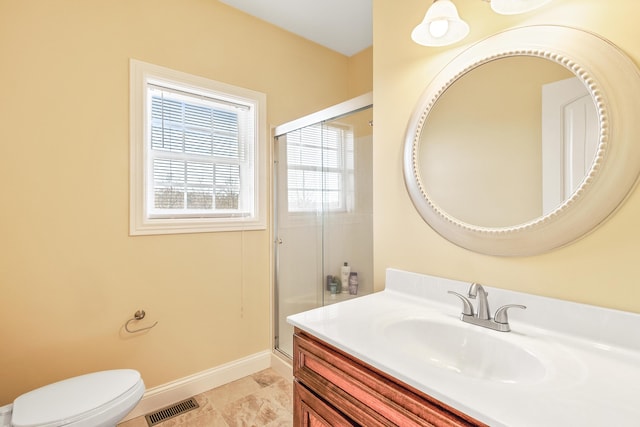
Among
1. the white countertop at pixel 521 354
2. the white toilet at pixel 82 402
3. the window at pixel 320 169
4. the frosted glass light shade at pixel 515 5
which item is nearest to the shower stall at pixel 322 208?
the window at pixel 320 169

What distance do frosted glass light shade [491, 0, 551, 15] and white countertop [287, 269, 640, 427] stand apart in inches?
36.3

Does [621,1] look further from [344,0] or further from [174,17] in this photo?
[174,17]

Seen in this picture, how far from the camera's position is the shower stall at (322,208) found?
178 centimetres

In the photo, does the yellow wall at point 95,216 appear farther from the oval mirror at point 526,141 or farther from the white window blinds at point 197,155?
the oval mirror at point 526,141

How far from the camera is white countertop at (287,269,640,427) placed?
0.61 m

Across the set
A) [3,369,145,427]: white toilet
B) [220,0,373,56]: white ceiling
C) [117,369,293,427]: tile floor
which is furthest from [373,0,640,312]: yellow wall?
[3,369,145,427]: white toilet

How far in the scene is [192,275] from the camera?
2014 millimetres

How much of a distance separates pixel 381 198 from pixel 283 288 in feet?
3.93

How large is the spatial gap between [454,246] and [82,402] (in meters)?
1.68

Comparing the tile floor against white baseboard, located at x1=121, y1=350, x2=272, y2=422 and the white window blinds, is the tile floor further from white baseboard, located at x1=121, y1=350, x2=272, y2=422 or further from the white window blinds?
the white window blinds

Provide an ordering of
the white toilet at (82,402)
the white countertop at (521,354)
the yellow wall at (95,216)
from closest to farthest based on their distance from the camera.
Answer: the white countertop at (521,354), the white toilet at (82,402), the yellow wall at (95,216)

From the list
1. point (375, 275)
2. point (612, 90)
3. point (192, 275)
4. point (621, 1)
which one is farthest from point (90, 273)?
point (621, 1)

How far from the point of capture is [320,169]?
2.06 meters

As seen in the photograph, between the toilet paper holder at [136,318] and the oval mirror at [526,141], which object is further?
the toilet paper holder at [136,318]
